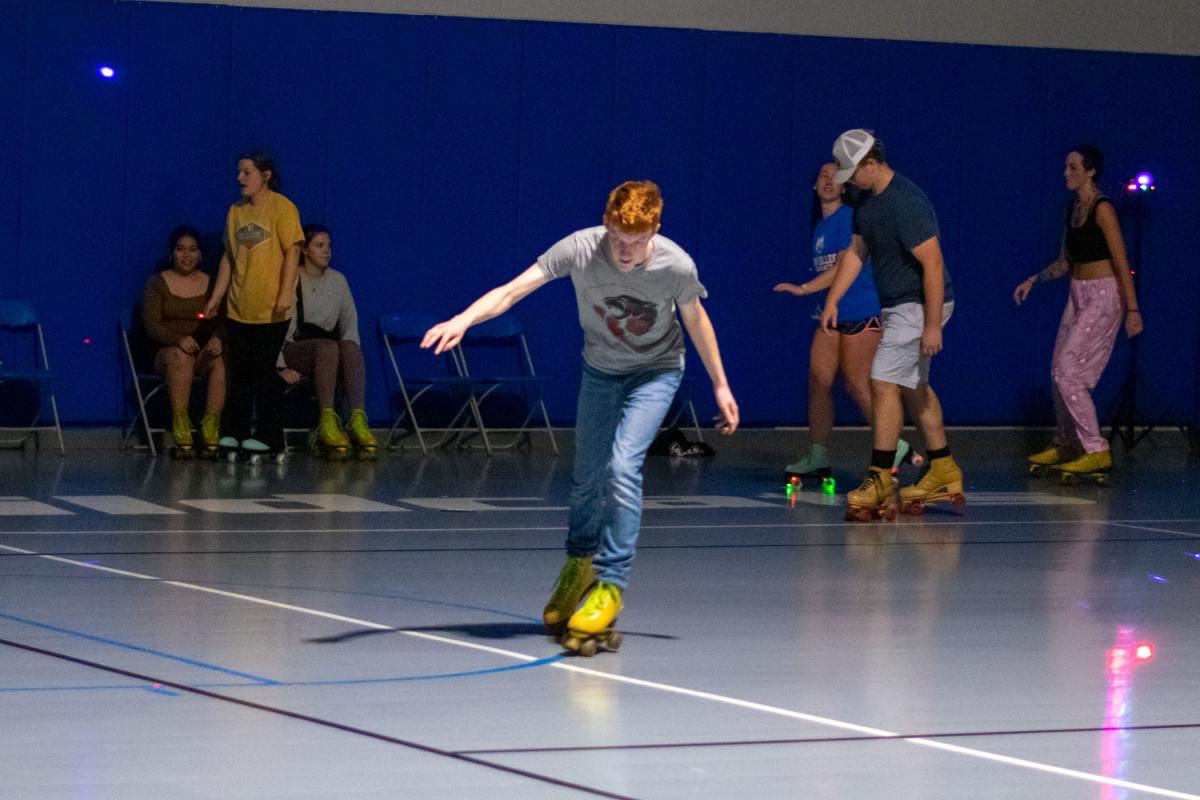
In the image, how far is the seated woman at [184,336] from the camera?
470 inches

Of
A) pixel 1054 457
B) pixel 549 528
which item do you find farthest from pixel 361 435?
pixel 1054 457

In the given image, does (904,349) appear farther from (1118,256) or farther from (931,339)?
(1118,256)

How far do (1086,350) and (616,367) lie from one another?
20.4 feet

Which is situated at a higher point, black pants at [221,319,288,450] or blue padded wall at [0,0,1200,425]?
blue padded wall at [0,0,1200,425]

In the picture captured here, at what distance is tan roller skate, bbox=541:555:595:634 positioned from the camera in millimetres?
5871

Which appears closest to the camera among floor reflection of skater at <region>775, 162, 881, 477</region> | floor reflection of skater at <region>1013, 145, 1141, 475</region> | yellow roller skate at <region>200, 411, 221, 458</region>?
floor reflection of skater at <region>775, 162, 881, 477</region>

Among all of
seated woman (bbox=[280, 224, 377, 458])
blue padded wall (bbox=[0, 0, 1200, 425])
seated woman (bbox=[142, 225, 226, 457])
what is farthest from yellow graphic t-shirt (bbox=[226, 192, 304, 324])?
blue padded wall (bbox=[0, 0, 1200, 425])

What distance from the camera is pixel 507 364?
13609 millimetres

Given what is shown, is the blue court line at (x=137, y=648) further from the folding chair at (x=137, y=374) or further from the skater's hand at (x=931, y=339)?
the folding chair at (x=137, y=374)

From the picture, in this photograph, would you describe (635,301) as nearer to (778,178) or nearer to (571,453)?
(571,453)

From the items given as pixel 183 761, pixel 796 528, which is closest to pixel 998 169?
pixel 796 528

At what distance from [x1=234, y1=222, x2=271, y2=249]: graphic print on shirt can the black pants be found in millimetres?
480

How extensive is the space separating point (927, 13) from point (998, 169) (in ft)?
4.12

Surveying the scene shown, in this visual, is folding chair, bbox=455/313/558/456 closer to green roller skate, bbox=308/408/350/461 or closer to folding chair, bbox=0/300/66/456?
green roller skate, bbox=308/408/350/461
